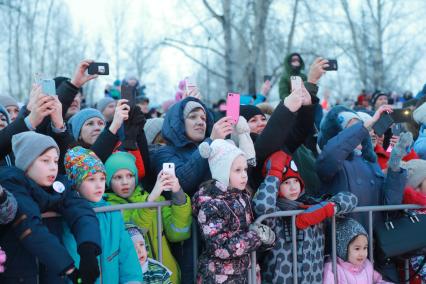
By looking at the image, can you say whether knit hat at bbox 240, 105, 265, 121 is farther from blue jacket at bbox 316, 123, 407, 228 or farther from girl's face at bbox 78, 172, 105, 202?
girl's face at bbox 78, 172, 105, 202

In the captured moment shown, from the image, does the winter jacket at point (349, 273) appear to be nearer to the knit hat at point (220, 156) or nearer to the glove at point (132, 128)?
the knit hat at point (220, 156)

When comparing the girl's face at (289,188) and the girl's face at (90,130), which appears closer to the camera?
the girl's face at (289,188)

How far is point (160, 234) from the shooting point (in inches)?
163

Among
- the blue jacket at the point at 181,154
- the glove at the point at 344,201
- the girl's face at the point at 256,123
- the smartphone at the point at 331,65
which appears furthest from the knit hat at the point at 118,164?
the smartphone at the point at 331,65

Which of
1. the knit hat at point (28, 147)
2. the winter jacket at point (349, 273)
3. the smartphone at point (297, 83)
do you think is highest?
the smartphone at point (297, 83)

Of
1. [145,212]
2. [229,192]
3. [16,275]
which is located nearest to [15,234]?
[16,275]

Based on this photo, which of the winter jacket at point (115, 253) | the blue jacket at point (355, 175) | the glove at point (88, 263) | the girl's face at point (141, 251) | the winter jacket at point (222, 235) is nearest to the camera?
the glove at point (88, 263)

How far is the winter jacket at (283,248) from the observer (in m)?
4.46

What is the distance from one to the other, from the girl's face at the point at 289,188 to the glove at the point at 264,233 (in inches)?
19.4

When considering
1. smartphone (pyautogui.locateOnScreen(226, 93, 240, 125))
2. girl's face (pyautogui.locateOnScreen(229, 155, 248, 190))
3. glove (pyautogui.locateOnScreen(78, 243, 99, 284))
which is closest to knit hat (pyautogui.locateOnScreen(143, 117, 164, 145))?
smartphone (pyautogui.locateOnScreen(226, 93, 240, 125))

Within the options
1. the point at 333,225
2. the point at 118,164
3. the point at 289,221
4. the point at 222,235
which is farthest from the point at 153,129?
the point at 333,225

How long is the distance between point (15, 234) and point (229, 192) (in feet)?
5.32

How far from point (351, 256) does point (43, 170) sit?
2.59m

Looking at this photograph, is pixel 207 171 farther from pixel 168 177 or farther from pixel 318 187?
pixel 318 187
